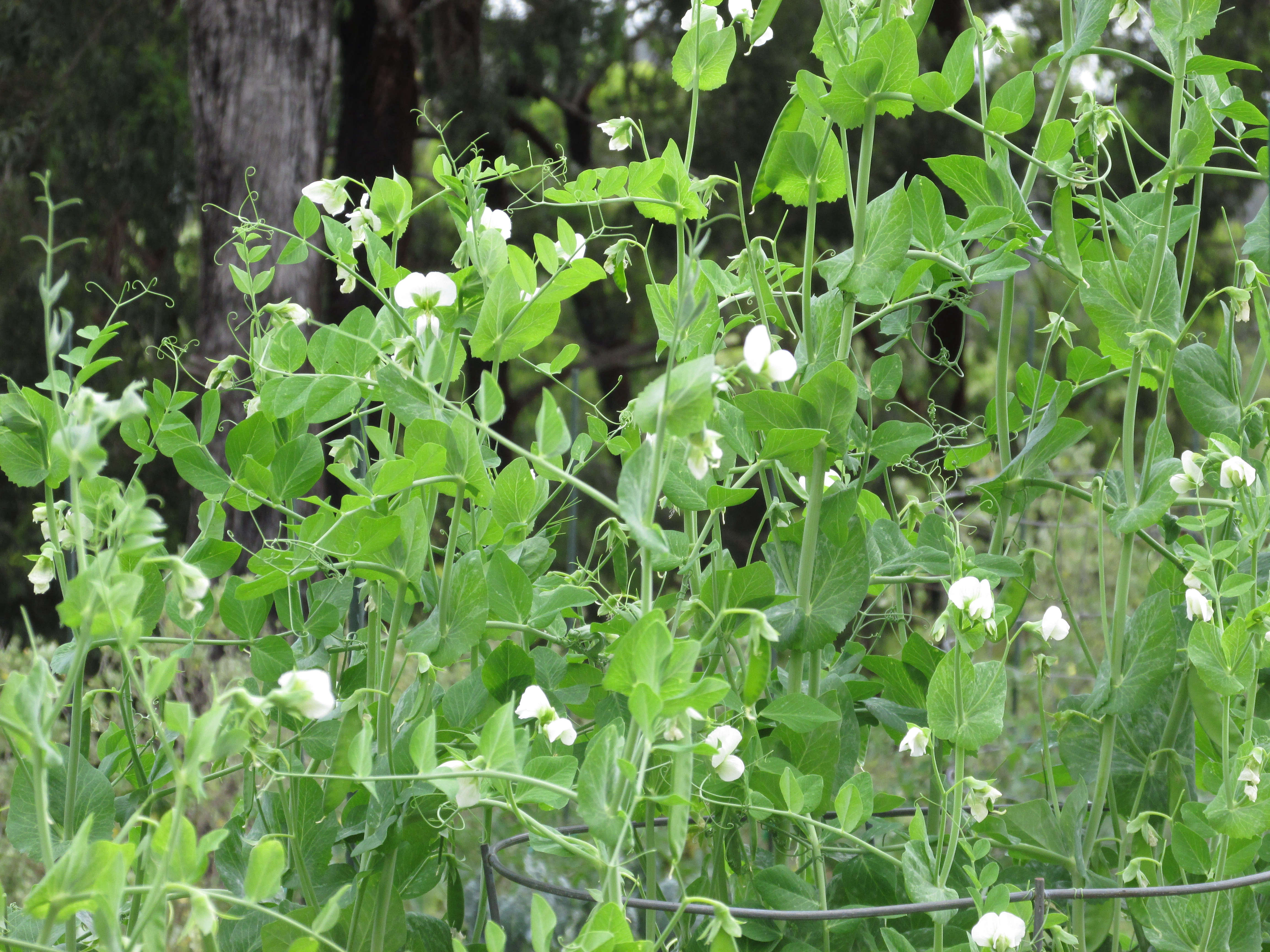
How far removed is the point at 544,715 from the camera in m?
0.56

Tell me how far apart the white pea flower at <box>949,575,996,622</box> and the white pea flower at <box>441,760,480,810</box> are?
247 millimetres

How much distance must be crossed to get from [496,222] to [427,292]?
10 cm

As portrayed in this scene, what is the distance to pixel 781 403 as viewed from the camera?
58 centimetres

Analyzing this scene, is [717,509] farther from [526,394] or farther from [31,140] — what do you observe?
[526,394]

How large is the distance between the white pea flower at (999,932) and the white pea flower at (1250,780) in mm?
149

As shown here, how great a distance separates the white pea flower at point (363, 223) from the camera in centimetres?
66

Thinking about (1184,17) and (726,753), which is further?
(1184,17)

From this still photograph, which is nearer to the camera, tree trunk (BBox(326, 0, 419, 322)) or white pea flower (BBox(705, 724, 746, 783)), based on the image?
white pea flower (BBox(705, 724, 746, 783))

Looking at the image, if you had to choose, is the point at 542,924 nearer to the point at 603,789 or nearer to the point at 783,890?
the point at 603,789

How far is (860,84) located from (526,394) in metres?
6.07

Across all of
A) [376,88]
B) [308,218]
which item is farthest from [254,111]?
[308,218]

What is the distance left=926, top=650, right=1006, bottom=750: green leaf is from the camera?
554mm

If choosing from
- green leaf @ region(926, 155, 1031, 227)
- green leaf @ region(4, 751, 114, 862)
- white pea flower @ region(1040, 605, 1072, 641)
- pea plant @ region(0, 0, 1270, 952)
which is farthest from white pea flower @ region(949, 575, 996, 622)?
green leaf @ region(4, 751, 114, 862)

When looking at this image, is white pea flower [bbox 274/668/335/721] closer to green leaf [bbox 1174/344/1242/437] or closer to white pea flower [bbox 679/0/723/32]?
white pea flower [bbox 679/0/723/32]
